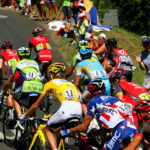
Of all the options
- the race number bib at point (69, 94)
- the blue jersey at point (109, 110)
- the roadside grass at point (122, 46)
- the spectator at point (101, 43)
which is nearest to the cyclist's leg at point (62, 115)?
the race number bib at point (69, 94)

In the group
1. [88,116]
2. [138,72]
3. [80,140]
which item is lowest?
[138,72]

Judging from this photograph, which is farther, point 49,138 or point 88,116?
point 49,138

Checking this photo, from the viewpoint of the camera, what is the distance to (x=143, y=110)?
513 cm

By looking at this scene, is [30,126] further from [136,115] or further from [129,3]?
[129,3]

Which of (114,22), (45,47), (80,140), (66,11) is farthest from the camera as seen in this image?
(114,22)

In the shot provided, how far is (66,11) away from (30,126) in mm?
11337

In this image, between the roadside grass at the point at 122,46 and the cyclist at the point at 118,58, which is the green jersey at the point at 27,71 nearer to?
the cyclist at the point at 118,58

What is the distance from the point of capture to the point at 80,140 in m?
6.22

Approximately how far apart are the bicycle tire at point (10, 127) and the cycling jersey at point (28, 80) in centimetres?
48

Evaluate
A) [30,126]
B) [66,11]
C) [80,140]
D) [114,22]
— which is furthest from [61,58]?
[80,140]

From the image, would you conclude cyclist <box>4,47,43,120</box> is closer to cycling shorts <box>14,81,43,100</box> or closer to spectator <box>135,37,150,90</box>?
cycling shorts <box>14,81,43,100</box>

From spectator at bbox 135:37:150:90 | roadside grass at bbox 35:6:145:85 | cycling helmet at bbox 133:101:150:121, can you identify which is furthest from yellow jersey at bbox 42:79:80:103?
roadside grass at bbox 35:6:145:85

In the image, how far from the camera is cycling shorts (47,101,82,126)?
20.8ft

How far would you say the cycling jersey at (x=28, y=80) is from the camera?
7805mm
